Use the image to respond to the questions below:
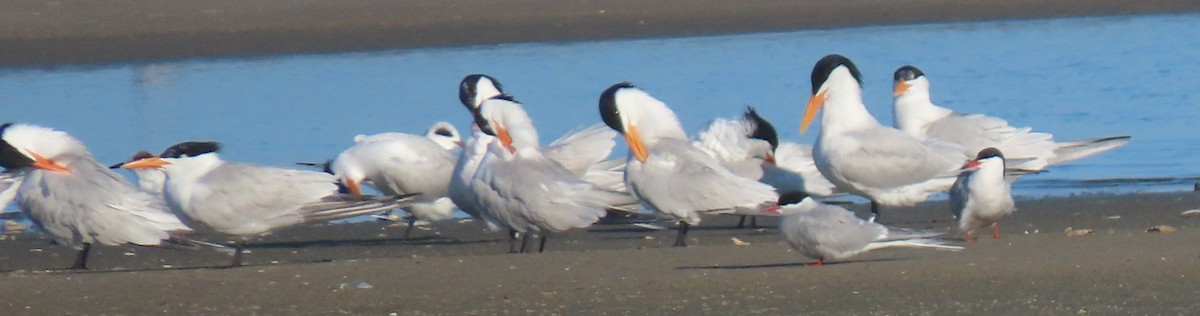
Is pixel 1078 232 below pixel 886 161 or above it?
below

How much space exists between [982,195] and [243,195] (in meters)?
2.41

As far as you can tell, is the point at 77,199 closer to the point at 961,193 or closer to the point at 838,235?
the point at 838,235

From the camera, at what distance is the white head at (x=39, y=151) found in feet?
20.3

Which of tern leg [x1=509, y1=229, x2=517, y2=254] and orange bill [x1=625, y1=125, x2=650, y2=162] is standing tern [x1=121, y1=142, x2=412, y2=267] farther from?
orange bill [x1=625, y1=125, x2=650, y2=162]

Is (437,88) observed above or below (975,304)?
above

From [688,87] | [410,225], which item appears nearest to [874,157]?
[410,225]

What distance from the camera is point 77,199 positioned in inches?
238

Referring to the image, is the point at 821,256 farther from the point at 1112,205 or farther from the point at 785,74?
the point at 785,74

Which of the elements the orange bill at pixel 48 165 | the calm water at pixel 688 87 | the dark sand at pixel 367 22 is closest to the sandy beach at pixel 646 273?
the orange bill at pixel 48 165

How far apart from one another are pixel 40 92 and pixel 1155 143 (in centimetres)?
803

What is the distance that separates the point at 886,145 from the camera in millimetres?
7609

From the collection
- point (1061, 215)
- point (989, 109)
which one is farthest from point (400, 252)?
point (989, 109)

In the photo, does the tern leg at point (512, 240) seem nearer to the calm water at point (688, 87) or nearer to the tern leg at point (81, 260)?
the tern leg at point (81, 260)

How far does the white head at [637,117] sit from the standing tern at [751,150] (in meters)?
0.43
